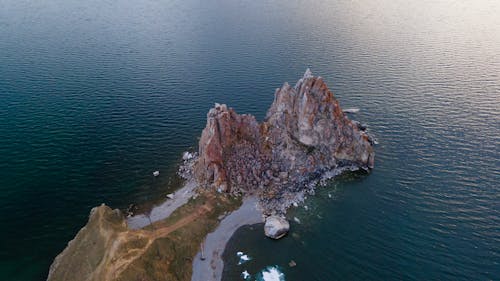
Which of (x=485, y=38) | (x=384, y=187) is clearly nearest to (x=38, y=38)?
(x=384, y=187)

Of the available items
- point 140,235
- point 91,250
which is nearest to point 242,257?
point 140,235

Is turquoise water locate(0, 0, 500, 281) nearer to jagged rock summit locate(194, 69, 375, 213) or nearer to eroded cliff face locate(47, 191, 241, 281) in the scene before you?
jagged rock summit locate(194, 69, 375, 213)

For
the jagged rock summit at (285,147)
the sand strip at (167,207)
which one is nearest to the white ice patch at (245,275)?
the jagged rock summit at (285,147)

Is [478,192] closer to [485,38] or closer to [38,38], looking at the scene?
[485,38]

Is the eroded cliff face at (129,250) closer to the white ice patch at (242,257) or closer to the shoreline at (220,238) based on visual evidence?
the shoreline at (220,238)

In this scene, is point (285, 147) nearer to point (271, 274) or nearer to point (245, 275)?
point (271, 274)

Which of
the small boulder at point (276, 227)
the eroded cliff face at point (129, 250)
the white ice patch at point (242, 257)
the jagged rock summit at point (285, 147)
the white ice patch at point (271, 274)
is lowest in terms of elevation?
the white ice patch at point (271, 274)
